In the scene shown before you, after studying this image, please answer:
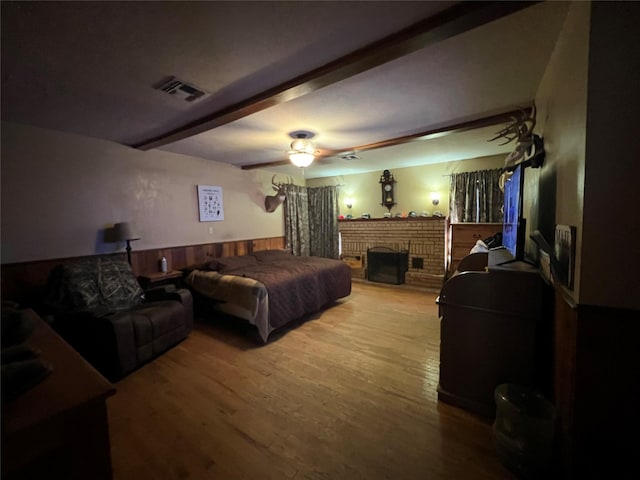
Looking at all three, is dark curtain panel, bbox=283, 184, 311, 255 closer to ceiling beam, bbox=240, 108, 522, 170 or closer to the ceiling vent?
ceiling beam, bbox=240, 108, 522, 170

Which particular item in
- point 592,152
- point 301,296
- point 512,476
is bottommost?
point 512,476

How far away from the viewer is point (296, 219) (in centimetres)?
612

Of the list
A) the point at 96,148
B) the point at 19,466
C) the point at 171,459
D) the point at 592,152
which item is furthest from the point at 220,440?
the point at 96,148

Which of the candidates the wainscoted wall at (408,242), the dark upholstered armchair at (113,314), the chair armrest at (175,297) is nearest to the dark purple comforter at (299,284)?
the chair armrest at (175,297)

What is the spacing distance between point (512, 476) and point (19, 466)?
2066mm

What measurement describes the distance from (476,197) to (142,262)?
5.53 metres

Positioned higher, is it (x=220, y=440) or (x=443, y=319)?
(x=443, y=319)

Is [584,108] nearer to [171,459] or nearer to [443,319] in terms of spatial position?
[443,319]

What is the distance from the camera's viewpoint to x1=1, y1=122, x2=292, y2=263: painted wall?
8.60ft

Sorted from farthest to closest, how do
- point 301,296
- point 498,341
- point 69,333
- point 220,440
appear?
point 301,296 → point 69,333 → point 498,341 → point 220,440

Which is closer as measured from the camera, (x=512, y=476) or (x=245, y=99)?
(x=512, y=476)

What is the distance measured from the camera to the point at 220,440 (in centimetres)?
162

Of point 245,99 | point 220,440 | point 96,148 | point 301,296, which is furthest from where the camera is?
point 301,296

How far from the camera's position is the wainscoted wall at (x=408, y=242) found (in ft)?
16.2
